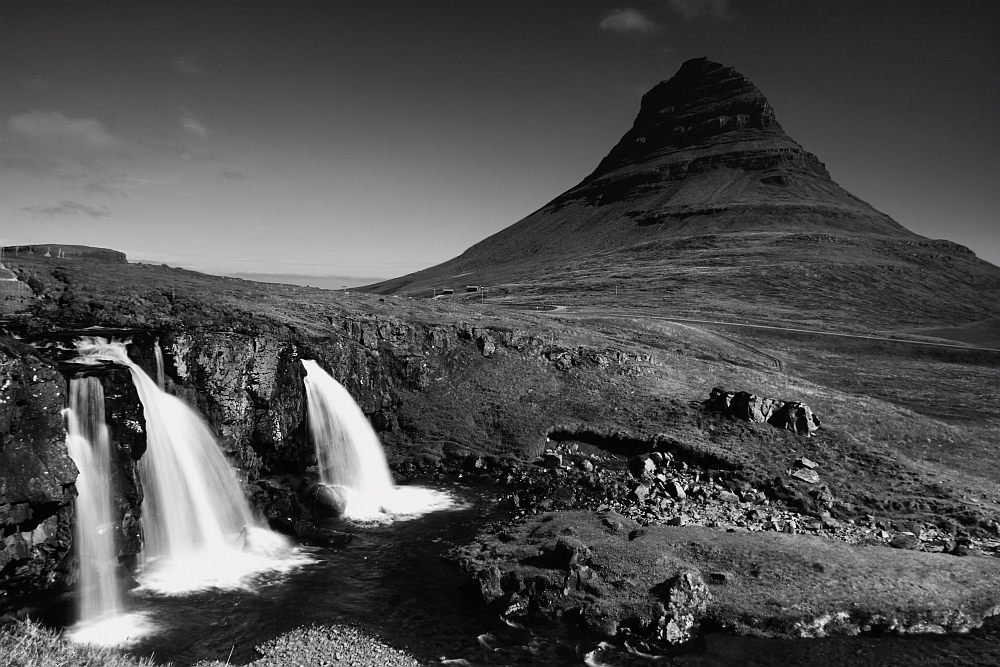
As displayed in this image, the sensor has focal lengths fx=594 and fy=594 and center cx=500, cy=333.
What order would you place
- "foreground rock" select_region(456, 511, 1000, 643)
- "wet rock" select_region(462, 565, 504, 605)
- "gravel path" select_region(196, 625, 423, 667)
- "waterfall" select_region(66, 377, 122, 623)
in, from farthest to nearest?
"wet rock" select_region(462, 565, 504, 605) < "waterfall" select_region(66, 377, 122, 623) < "foreground rock" select_region(456, 511, 1000, 643) < "gravel path" select_region(196, 625, 423, 667)

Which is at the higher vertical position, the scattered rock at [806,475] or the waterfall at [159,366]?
the waterfall at [159,366]

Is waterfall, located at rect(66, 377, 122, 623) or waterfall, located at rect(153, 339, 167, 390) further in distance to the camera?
waterfall, located at rect(153, 339, 167, 390)

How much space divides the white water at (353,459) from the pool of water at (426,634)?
756cm

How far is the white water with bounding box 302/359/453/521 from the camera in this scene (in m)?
30.7

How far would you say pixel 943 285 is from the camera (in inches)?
5891

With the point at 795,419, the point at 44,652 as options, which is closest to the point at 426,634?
the point at 44,652

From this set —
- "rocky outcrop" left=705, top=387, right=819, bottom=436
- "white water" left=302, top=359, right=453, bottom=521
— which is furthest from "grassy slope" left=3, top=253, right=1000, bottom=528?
"white water" left=302, top=359, right=453, bottom=521

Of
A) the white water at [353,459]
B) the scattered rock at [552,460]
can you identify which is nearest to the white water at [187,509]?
the white water at [353,459]

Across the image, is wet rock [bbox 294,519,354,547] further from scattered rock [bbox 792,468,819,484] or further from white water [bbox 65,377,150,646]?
scattered rock [bbox 792,468,819,484]

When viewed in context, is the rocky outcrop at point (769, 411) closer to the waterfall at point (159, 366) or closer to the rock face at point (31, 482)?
the waterfall at point (159, 366)

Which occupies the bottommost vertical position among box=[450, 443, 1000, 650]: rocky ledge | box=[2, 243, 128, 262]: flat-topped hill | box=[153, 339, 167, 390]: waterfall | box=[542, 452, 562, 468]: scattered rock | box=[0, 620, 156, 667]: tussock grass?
box=[450, 443, 1000, 650]: rocky ledge

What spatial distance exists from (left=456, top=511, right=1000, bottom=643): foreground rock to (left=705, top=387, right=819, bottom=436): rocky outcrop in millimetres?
14667

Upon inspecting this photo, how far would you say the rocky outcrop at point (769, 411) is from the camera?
1519 inches

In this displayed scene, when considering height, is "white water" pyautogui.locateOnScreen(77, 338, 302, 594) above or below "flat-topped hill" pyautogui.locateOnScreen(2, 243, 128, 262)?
below
